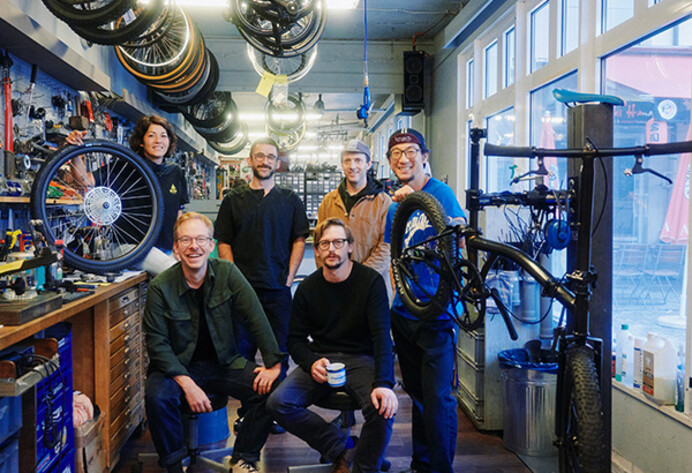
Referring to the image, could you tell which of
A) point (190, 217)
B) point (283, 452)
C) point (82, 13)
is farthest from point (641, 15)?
point (283, 452)

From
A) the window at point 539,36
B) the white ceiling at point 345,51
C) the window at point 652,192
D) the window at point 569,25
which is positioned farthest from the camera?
the white ceiling at point 345,51

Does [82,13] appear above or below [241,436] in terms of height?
above

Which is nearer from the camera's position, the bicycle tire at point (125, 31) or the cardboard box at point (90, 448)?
the cardboard box at point (90, 448)

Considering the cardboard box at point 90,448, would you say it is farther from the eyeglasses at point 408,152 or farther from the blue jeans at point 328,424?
the eyeglasses at point 408,152

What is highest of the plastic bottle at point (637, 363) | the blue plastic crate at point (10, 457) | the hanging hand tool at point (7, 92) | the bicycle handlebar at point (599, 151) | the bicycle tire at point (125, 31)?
the bicycle tire at point (125, 31)

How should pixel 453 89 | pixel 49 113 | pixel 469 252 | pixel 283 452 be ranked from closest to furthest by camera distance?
pixel 469 252 < pixel 283 452 < pixel 49 113 < pixel 453 89

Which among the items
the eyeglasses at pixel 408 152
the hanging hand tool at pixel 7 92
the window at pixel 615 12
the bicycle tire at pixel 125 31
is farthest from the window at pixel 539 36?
the hanging hand tool at pixel 7 92

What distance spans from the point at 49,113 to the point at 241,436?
2226 mm

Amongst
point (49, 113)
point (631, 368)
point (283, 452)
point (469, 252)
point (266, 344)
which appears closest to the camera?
point (469, 252)

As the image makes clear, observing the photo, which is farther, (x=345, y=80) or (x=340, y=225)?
(x=345, y=80)

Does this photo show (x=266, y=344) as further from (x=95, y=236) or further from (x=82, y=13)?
(x=82, y=13)

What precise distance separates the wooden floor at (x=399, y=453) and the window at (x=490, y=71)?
10.5 feet

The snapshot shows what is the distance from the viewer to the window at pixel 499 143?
4340mm

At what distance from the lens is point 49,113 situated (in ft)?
9.63
